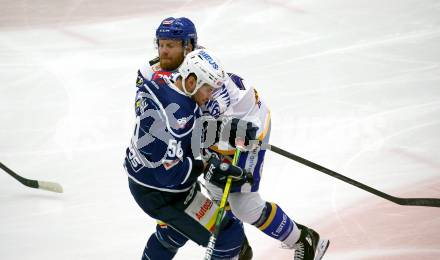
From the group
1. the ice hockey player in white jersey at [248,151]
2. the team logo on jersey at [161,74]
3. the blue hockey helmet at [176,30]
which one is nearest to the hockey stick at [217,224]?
the ice hockey player in white jersey at [248,151]

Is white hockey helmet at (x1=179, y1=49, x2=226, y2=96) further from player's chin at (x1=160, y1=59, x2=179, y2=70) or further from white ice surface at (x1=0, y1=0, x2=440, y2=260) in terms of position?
white ice surface at (x1=0, y1=0, x2=440, y2=260)

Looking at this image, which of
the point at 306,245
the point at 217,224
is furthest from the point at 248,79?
the point at 217,224

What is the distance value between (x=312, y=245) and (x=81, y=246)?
5.05 feet

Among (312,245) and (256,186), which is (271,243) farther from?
(256,186)

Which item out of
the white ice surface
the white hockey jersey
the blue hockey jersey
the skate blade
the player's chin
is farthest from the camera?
the white ice surface

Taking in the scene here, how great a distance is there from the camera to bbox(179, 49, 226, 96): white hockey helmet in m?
3.67

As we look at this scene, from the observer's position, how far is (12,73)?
7535 mm

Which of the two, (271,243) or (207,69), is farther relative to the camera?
(271,243)

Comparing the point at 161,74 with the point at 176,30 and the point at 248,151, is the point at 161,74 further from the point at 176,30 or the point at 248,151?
the point at 248,151

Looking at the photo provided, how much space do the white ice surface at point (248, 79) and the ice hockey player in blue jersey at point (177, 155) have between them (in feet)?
3.29

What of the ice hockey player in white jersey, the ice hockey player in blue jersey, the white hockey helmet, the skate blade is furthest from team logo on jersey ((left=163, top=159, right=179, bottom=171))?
the skate blade

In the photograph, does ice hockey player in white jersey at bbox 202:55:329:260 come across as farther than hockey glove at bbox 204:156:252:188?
Yes

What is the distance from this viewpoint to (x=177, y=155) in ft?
11.9

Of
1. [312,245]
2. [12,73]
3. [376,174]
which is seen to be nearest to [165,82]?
[312,245]
